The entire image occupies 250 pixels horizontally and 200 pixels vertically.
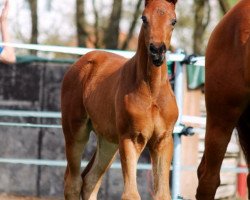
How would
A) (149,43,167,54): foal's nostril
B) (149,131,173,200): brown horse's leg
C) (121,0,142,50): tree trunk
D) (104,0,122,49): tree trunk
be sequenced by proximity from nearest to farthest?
(149,43,167,54): foal's nostril
(149,131,173,200): brown horse's leg
(104,0,122,49): tree trunk
(121,0,142,50): tree trunk

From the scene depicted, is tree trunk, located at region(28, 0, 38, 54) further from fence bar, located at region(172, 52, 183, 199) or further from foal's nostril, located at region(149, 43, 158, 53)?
foal's nostril, located at region(149, 43, 158, 53)

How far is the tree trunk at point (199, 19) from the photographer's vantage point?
1745 cm

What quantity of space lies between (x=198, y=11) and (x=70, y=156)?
38.3 feet

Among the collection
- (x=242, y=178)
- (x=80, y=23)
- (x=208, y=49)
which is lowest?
(x=242, y=178)

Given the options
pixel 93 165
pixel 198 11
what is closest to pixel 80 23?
pixel 198 11

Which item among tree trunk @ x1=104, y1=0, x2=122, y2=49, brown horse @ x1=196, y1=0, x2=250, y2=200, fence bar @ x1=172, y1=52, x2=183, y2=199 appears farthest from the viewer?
tree trunk @ x1=104, y1=0, x2=122, y2=49

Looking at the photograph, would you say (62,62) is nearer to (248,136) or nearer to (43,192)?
(43,192)

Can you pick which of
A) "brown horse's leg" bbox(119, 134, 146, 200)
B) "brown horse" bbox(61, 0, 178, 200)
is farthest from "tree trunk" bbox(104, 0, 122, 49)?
"brown horse's leg" bbox(119, 134, 146, 200)

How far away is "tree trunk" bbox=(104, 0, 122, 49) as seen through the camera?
1663 centimetres

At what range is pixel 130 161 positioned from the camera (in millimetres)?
5059

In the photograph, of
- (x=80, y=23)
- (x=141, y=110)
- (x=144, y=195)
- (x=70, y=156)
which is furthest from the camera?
(x=80, y=23)

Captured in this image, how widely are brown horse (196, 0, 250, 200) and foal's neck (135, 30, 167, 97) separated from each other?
0.43 metres

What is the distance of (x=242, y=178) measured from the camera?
37.1ft

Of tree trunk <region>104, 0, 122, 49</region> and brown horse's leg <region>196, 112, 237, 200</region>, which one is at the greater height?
brown horse's leg <region>196, 112, 237, 200</region>
